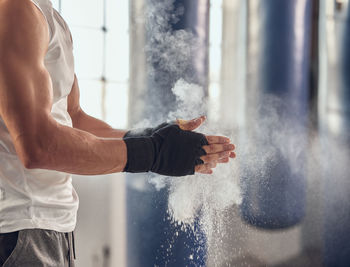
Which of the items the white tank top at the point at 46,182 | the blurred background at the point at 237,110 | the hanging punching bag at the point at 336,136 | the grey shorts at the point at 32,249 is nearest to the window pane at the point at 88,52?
the blurred background at the point at 237,110

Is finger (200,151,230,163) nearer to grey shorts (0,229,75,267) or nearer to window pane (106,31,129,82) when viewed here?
grey shorts (0,229,75,267)

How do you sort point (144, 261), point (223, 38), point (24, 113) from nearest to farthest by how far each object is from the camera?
point (24, 113) < point (144, 261) < point (223, 38)

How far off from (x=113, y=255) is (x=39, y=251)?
1.76ft

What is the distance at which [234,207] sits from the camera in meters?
1.24

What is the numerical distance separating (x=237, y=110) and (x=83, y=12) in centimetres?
63

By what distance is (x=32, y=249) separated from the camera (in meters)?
0.65

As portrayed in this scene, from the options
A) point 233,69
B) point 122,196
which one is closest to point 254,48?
point 233,69

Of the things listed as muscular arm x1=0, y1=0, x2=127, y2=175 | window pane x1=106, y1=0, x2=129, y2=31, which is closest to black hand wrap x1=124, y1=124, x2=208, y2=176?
muscular arm x1=0, y1=0, x2=127, y2=175

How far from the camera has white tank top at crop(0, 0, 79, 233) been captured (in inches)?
25.2

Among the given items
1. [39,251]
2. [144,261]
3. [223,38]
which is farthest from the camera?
[223,38]

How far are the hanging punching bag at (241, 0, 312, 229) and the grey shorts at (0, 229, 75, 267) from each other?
2.42ft

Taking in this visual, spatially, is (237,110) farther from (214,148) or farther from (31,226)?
(31,226)

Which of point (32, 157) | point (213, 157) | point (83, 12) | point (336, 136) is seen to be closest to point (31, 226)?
point (32, 157)

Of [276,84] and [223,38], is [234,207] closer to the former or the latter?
[276,84]
